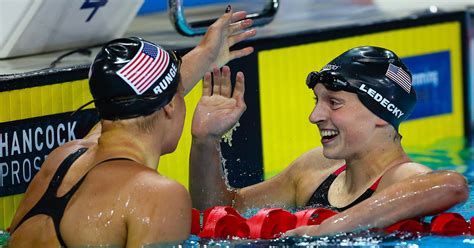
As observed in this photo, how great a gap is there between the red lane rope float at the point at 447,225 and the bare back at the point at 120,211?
0.95 m

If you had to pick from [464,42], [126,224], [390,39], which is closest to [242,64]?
[390,39]

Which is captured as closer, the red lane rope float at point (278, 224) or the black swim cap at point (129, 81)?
the black swim cap at point (129, 81)

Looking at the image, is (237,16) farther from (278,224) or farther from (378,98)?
(278,224)

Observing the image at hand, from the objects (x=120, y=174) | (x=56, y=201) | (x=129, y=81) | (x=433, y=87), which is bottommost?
(x=433, y=87)

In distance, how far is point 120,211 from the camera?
348 centimetres

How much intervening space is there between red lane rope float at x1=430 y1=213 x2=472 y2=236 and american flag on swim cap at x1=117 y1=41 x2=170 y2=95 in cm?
111

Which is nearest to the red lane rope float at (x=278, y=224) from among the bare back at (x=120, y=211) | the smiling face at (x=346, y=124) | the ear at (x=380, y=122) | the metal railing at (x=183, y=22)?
the smiling face at (x=346, y=124)

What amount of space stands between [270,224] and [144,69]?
782mm

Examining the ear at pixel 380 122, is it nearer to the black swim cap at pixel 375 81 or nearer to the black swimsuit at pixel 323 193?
the black swim cap at pixel 375 81

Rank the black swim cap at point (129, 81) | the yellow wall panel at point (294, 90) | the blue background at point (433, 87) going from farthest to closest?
the blue background at point (433, 87)
the yellow wall panel at point (294, 90)
the black swim cap at point (129, 81)

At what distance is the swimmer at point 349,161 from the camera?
3.94 metres

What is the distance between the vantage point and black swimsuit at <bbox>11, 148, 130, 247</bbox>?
11.7 feet

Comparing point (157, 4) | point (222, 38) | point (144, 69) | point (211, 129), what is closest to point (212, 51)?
point (222, 38)

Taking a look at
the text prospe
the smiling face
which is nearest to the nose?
the smiling face
